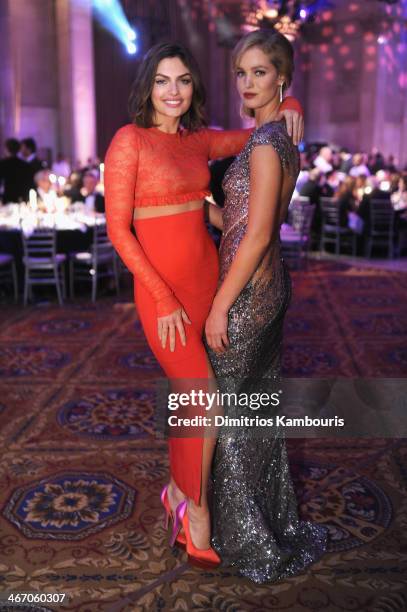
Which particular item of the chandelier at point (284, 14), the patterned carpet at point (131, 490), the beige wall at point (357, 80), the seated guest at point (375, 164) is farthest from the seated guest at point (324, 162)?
the patterned carpet at point (131, 490)

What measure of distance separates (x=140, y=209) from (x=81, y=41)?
12081mm

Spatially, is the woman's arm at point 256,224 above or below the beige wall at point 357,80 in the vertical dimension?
below

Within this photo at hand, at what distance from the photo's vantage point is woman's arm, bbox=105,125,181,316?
1.89 m

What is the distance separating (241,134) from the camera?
2.23 meters

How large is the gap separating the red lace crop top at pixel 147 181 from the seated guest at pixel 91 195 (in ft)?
18.3

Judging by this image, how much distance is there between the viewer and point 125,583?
217cm

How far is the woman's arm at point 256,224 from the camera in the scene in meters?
1.84

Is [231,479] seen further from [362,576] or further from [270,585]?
[362,576]

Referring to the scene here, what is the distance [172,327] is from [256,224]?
40 centimetres

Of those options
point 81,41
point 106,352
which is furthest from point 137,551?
point 81,41

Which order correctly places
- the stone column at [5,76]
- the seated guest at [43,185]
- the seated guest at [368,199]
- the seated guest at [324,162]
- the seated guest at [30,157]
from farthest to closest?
the seated guest at [324,162]
the stone column at [5,76]
the seated guest at [368,199]
the seated guest at [30,157]
the seated guest at [43,185]

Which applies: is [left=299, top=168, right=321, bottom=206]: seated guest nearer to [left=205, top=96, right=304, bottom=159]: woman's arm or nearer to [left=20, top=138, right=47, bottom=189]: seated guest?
[left=20, top=138, right=47, bottom=189]: seated guest

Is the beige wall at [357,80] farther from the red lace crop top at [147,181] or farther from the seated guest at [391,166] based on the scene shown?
the red lace crop top at [147,181]

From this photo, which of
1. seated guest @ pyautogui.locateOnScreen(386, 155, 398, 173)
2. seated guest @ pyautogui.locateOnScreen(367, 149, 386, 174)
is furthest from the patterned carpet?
seated guest @ pyautogui.locateOnScreen(367, 149, 386, 174)
